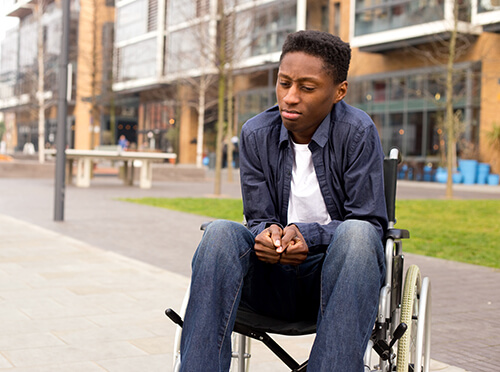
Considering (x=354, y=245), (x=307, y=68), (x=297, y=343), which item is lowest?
(x=297, y=343)

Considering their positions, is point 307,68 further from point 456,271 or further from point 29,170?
point 29,170

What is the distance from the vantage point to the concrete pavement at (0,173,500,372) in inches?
159

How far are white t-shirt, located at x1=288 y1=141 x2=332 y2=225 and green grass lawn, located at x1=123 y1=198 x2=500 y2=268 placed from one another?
5.30 m

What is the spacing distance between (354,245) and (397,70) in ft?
104

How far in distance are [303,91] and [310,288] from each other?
2.44 ft

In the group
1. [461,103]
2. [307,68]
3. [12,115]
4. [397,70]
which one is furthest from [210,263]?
[12,115]

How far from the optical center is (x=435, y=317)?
5.18 meters

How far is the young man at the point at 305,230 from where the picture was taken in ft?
8.13

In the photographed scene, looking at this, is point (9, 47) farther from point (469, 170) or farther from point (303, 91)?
point (303, 91)

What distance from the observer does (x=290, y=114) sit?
2867 mm

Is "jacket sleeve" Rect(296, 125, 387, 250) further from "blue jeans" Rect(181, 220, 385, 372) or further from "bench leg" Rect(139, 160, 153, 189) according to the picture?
"bench leg" Rect(139, 160, 153, 189)

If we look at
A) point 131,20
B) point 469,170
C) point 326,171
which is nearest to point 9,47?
point 131,20

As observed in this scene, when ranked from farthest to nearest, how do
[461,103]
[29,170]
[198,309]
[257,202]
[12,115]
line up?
[12,115], [461,103], [29,170], [257,202], [198,309]

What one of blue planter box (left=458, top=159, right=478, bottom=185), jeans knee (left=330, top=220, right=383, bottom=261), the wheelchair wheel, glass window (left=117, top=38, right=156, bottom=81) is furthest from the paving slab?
glass window (left=117, top=38, right=156, bottom=81)
